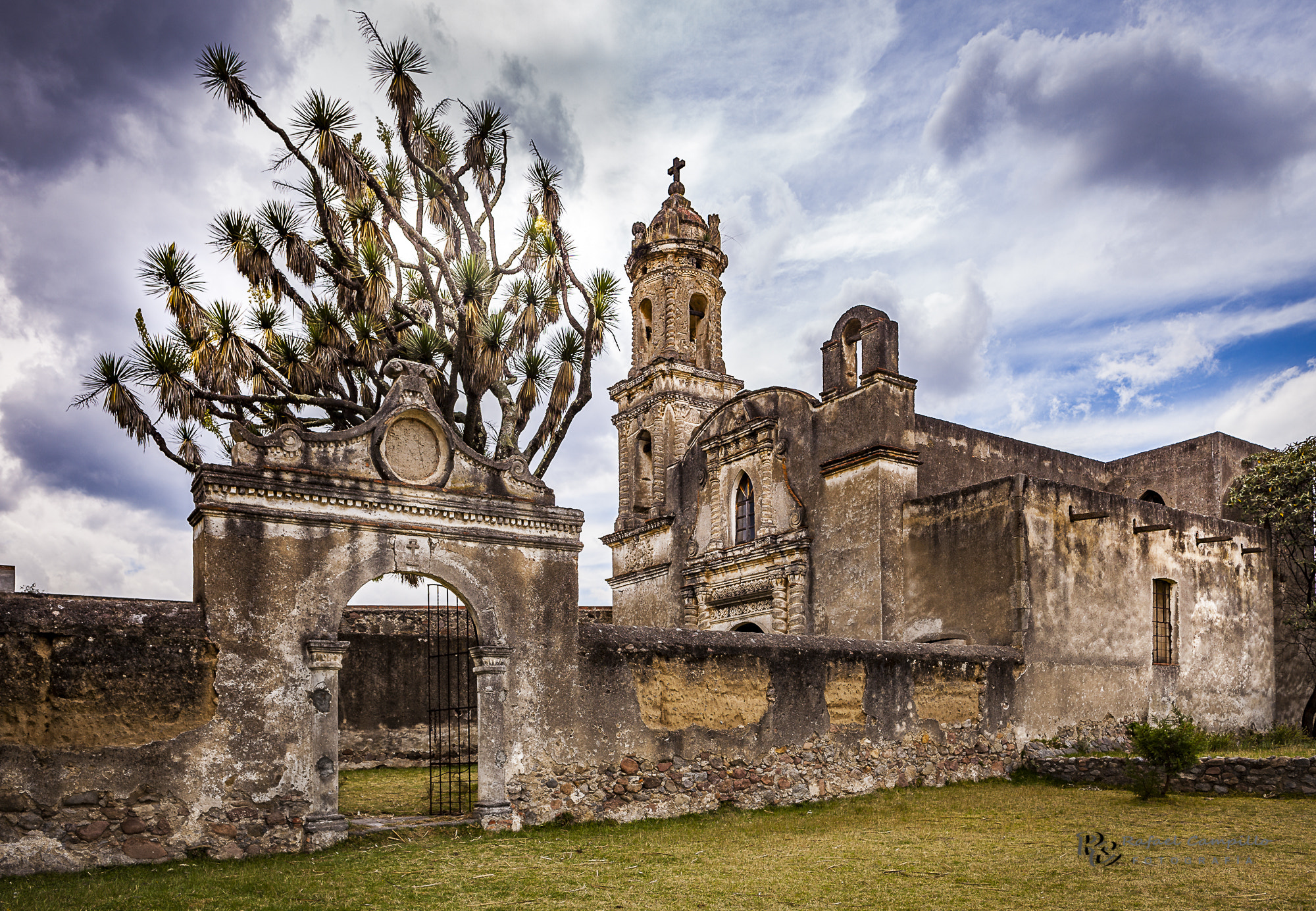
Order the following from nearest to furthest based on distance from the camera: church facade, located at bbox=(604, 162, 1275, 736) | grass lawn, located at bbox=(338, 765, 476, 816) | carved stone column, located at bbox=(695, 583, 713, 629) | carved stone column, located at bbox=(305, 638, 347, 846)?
carved stone column, located at bbox=(305, 638, 347, 846) < grass lawn, located at bbox=(338, 765, 476, 816) < church facade, located at bbox=(604, 162, 1275, 736) < carved stone column, located at bbox=(695, 583, 713, 629)

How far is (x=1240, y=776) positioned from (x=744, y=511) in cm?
991

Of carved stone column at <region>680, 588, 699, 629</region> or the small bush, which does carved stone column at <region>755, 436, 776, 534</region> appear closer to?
carved stone column at <region>680, 588, 699, 629</region>

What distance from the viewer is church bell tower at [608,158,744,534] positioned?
22.4 metres

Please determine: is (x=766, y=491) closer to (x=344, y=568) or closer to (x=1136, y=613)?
(x=1136, y=613)

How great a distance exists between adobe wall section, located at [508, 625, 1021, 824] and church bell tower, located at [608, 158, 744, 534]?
10229 millimetres

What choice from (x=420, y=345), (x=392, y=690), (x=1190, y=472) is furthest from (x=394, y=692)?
(x=1190, y=472)

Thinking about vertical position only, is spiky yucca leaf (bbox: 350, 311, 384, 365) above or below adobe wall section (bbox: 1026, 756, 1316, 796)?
above

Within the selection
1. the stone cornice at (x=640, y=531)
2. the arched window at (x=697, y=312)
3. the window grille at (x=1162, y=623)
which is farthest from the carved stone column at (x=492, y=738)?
the arched window at (x=697, y=312)

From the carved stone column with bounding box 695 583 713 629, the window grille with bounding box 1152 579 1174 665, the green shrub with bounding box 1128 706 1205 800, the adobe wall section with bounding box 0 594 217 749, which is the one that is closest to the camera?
the adobe wall section with bounding box 0 594 217 749

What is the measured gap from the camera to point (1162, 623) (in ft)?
50.7

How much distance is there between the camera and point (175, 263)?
14.5 metres

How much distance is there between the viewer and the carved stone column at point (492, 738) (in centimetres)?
926

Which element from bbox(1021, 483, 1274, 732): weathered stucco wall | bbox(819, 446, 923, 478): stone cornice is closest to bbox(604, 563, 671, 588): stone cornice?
bbox(819, 446, 923, 478): stone cornice

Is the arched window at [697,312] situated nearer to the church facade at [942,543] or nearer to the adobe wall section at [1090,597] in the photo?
the church facade at [942,543]
